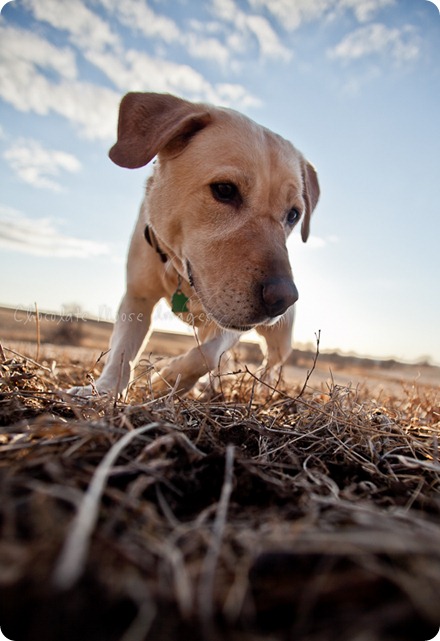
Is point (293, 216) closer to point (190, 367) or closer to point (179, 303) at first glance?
point (179, 303)

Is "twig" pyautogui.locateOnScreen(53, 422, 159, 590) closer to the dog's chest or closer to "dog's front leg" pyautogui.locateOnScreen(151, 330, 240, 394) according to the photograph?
"dog's front leg" pyautogui.locateOnScreen(151, 330, 240, 394)

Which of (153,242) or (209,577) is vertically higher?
(153,242)

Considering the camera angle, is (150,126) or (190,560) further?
(150,126)

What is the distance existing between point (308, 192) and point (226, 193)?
1.25 m

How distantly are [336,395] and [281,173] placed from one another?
5.14 ft

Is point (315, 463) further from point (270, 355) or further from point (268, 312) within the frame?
point (270, 355)

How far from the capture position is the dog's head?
98.1 inches

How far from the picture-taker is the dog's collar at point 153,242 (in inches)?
136

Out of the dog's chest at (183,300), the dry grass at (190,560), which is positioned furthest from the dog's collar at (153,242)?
the dry grass at (190,560)

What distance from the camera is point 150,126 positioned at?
115 inches

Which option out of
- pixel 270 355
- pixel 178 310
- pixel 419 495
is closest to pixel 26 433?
pixel 419 495

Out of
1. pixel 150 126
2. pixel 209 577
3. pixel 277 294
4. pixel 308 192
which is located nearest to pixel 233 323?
pixel 277 294

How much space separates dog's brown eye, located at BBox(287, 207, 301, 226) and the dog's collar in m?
0.93

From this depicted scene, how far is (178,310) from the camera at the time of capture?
11.1 ft
